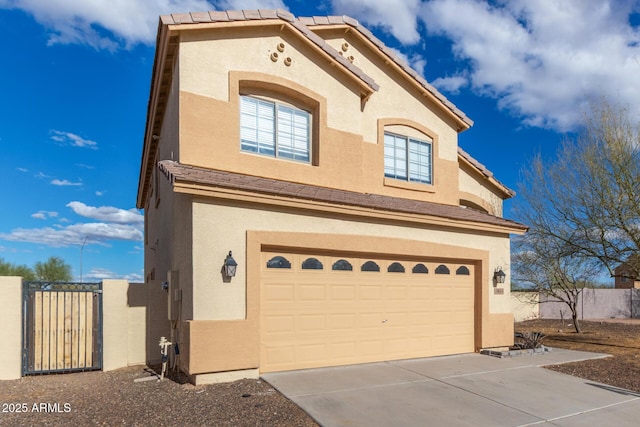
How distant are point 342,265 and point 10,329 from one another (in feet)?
22.4

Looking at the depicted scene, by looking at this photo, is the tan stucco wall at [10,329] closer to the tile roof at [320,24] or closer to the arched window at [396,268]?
the tile roof at [320,24]

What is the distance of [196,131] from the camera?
9.09 metres

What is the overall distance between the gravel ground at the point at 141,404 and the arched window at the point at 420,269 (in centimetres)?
475

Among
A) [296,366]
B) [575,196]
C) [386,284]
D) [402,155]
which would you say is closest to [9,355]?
[296,366]

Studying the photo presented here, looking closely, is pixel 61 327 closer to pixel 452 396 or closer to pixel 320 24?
pixel 452 396

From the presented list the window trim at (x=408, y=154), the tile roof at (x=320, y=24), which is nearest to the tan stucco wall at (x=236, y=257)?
the window trim at (x=408, y=154)

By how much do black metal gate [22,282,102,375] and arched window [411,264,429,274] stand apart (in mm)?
7295

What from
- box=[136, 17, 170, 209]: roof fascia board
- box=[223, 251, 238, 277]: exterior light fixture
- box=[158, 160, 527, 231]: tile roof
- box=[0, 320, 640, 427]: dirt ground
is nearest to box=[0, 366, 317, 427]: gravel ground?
box=[0, 320, 640, 427]: dirt ground

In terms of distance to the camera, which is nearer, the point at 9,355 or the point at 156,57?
the point at 9,355

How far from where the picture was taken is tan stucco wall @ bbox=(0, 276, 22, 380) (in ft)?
28.2

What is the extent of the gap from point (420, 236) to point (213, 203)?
17.3 ft

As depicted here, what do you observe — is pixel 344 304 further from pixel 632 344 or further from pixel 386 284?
pixel 632 344

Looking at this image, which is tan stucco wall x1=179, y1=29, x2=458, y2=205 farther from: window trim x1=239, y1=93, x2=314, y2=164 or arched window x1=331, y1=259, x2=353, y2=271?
arched window x1=331, y1=259, x2=353, y2=271

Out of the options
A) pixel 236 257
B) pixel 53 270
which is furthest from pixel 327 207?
pixel 53 270
